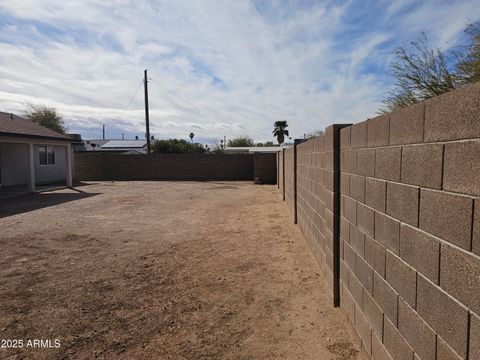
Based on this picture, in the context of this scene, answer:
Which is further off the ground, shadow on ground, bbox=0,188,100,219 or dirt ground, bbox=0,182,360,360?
shadow on ground, bbox=0,188,100,219

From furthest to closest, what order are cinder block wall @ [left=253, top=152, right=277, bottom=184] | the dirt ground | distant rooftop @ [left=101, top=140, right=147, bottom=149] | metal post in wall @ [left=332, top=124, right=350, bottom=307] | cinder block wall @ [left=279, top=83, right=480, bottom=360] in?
distant rooftop @ [left=101, top=140, right=147, bottom=149], cinder block wall @ [left=253, top=152, right=277, bottom=184], metal post in wall @ [left=332, top=124, right=350, bottom=307], the dirt ground, cinder block wall @ [left=279, top=83, right=480, bottom=360]

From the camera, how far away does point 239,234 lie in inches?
300

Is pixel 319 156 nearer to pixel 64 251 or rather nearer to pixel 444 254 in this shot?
pixel 444 254

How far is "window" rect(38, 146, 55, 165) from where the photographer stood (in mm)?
20797

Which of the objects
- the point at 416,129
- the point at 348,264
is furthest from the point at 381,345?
the point at 416,129

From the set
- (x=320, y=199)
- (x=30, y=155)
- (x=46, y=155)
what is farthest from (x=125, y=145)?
(x=320, y=199)

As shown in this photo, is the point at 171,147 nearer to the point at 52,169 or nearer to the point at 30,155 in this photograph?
the point at 52,169

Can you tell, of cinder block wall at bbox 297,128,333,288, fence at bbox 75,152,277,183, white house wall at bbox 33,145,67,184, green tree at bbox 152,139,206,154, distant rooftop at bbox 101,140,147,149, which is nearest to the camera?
cinder block wall at bbox 297,128,333,288

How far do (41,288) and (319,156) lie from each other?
4123 mm

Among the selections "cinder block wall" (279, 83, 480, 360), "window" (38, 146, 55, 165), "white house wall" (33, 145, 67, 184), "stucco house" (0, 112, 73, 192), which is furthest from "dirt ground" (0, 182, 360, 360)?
"window" (38, 146, 55, 165)

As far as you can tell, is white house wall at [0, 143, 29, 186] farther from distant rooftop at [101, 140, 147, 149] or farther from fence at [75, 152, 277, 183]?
distant rooftop at [101, 140, 147, 149]

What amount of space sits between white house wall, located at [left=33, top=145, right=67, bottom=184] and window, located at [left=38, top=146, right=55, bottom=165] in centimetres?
26

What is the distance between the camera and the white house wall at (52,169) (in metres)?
20.3

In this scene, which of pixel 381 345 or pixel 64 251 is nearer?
pixel 381 345
